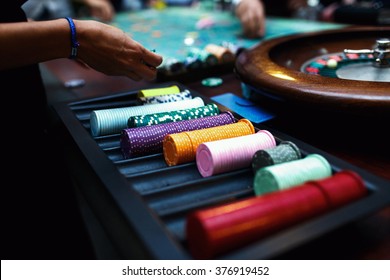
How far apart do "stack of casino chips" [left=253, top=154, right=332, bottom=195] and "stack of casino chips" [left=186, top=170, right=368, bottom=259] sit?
0.03m

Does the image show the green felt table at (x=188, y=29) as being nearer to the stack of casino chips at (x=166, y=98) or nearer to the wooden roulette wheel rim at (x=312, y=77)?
the wooden roulette wheel rim at (x=312, y=77)

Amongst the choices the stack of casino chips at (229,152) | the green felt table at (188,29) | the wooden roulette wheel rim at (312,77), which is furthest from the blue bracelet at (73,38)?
the green felt table at (188,29)

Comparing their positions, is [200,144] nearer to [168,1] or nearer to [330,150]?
[330,150]

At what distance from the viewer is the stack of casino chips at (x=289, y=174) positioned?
2.23ft

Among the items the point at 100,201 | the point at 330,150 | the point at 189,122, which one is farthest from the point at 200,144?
the point at 330,150

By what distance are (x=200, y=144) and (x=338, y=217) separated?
35cm

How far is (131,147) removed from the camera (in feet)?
2.91

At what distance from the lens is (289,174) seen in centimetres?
69

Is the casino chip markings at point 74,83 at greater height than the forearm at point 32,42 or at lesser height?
lesser

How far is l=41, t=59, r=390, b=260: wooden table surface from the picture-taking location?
0.67 m

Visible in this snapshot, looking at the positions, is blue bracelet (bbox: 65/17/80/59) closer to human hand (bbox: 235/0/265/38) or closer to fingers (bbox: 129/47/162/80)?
fingers (bbox: 129/47/162/80)

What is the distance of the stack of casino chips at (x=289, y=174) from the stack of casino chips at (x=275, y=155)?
0.02 metres

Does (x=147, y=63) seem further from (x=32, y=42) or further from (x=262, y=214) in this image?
(x=262, y=214)

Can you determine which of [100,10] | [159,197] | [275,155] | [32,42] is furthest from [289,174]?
[100,10]
